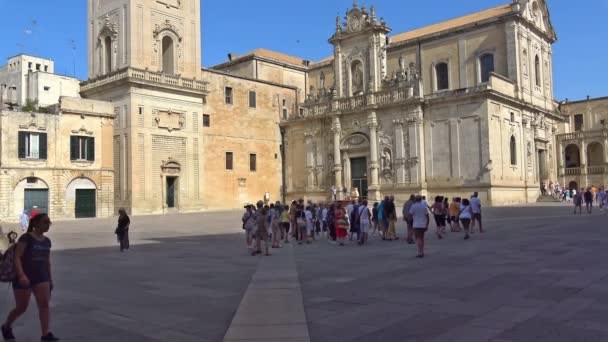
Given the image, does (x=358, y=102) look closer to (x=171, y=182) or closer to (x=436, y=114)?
(x=436, y=114)

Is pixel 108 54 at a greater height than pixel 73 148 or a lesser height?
greater

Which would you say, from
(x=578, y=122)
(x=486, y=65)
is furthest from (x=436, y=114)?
(x=578, y=122)

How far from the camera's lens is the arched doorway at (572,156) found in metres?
62.0

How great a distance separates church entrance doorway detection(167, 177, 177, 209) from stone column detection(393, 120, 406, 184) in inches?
653

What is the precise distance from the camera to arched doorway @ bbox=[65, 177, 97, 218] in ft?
118

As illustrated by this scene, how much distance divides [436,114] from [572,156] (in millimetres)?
30597

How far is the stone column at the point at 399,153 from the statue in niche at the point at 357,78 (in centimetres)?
561

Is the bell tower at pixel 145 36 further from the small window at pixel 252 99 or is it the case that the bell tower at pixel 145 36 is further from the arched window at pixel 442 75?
the arched window at pixel 442 75

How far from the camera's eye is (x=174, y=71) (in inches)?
1670

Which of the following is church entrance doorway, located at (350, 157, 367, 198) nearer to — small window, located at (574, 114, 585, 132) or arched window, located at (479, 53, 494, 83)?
arched window, located at (479, 53, 494, 83)

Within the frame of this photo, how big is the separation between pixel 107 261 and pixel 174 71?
99.3 ft

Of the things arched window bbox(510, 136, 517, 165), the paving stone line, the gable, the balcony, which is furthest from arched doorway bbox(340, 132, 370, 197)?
the paving stone line

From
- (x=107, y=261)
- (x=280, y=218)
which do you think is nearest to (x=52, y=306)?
(x=107, y=261)

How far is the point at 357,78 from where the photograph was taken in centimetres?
4656
